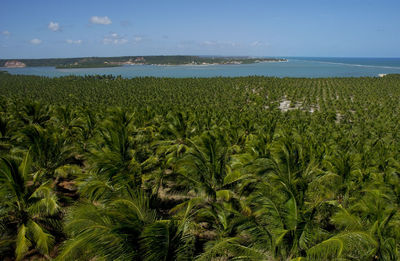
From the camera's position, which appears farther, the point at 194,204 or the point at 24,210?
the point at 24,210

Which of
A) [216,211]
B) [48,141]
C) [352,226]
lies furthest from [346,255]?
[48,141]

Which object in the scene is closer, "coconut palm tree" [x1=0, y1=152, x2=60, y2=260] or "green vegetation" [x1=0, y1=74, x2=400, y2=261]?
"green vegetation" [x1=0, y1=74, x2=400, y2=261]

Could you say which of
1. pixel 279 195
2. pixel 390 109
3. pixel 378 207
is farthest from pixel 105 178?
pixel 390 109

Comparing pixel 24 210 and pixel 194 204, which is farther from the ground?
pixel 194 204

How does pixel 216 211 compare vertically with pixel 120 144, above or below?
below

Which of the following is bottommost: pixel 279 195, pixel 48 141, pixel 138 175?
pixel 138 175

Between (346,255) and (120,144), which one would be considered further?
(120,144)

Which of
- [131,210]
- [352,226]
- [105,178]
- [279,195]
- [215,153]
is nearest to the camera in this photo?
[131,210]

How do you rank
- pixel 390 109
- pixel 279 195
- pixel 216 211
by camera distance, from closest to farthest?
1. pixel 279 195
2. pixel 216 211
3. pixel 390 109

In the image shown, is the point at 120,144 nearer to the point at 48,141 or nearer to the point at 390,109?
the point at 48,141

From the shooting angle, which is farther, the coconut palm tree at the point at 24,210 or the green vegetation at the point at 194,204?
the coconut palm tree at the point at 24,210
